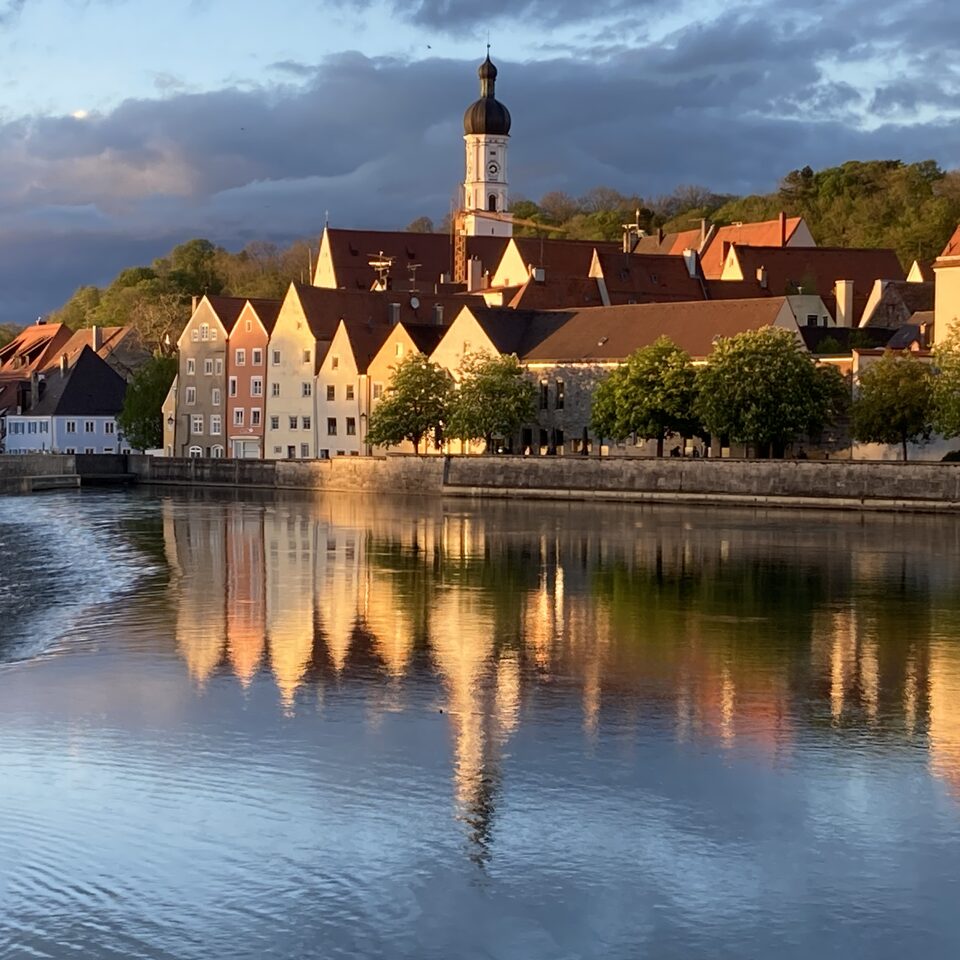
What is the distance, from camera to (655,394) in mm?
71562

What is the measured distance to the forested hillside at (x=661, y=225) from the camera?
4808 inches

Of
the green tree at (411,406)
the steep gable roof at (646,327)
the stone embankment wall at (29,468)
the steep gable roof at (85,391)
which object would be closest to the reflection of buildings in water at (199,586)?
the green tree at (411,406)

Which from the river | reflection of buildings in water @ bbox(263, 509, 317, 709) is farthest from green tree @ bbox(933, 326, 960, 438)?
the river

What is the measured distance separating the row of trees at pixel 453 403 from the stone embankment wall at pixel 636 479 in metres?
3.24

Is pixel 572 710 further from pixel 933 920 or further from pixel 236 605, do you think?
pixel 236 605

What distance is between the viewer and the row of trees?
258 ft

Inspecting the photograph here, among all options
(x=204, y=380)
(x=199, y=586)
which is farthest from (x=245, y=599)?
(x=204, y=380)

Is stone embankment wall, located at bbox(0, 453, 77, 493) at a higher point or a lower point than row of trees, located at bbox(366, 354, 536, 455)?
lower

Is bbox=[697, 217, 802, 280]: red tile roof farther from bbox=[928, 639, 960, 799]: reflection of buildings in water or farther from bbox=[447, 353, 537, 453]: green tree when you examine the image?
bbox=[928, 639, 960, 799]: reflection of buildings in water

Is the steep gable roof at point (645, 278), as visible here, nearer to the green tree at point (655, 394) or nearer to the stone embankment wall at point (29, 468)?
the green tree at point (655, 394)

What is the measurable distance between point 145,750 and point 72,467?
76390 millimetres

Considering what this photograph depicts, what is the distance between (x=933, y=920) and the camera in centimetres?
1336

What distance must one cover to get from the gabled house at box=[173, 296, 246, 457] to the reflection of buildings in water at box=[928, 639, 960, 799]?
246ft

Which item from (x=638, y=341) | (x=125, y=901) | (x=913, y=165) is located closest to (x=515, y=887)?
(x=125, y=901)
